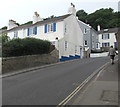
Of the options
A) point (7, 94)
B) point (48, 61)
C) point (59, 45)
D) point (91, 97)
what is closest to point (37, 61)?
point (48, 61)

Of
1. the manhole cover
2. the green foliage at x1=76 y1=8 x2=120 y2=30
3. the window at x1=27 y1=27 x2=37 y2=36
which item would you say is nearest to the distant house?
the green foliage at x1=76 y1=8 x2=120 y2=30

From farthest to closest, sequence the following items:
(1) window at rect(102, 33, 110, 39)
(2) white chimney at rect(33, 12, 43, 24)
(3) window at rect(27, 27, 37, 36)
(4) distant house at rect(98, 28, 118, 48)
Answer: (1) window at rect(102, 33, 110, 39) → (4) distant house at rect(98, 28, 118, 48) → (2) white chimney at rect(33, 12, 43, 24) → (3) window at rect(27, 27, 37, 36)

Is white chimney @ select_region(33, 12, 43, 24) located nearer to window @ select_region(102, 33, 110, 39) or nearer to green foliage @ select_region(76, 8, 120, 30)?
window @ select_region(102, 33, 110, 39)

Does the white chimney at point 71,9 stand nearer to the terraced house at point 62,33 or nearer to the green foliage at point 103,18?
the terraced house at point 62,33

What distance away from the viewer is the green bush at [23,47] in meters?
17.7

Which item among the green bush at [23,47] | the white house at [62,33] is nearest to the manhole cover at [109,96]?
the green bush at [23,47]

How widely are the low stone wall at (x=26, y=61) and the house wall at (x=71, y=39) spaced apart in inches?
145

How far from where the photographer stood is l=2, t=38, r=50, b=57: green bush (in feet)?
58.0

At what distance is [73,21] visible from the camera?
32.4 m

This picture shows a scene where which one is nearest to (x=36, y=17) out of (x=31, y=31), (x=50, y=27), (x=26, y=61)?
(x=31, y=31)

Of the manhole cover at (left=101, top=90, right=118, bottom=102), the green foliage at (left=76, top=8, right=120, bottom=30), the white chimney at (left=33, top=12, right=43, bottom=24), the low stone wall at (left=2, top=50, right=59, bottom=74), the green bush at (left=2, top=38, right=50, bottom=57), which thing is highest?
the green foliage at (left=76, top=8, right=120, bottom=30)

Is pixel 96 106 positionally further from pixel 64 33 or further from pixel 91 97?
pixel 64 33

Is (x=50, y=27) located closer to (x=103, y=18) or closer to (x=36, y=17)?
(x=36, y=17)

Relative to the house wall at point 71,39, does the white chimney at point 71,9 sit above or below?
above
